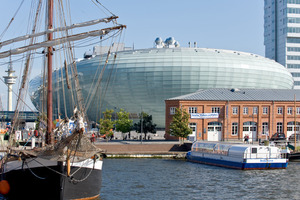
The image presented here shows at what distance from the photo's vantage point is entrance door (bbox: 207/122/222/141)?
91188mm

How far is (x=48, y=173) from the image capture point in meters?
33.8

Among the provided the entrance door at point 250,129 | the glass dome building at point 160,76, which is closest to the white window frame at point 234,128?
the entrance door at point 250,129

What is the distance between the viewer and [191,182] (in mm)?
47062

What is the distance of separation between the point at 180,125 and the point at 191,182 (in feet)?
122

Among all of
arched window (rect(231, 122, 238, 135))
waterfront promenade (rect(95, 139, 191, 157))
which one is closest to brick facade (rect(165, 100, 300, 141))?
arched window (rect(231, 122, 238, 135))

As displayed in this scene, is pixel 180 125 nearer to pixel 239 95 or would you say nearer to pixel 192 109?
pixel 192 109

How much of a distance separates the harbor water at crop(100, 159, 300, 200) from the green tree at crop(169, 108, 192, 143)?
2075 centimetres

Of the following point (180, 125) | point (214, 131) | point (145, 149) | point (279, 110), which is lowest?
point (145, 149)

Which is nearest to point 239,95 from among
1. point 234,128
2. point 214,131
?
point 234,128

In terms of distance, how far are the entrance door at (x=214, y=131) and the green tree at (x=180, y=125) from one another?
279 inches

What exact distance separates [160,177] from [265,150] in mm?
16860

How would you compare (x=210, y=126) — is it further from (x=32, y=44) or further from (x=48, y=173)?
(x=48, y=173)

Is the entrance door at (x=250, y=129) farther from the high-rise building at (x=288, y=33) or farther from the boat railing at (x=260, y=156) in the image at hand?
the high-rise building at (x=288, y=33)

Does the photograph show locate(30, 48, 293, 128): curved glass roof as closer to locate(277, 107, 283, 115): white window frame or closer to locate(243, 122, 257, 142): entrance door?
locate(277, 107, 283, 115): white window frame
